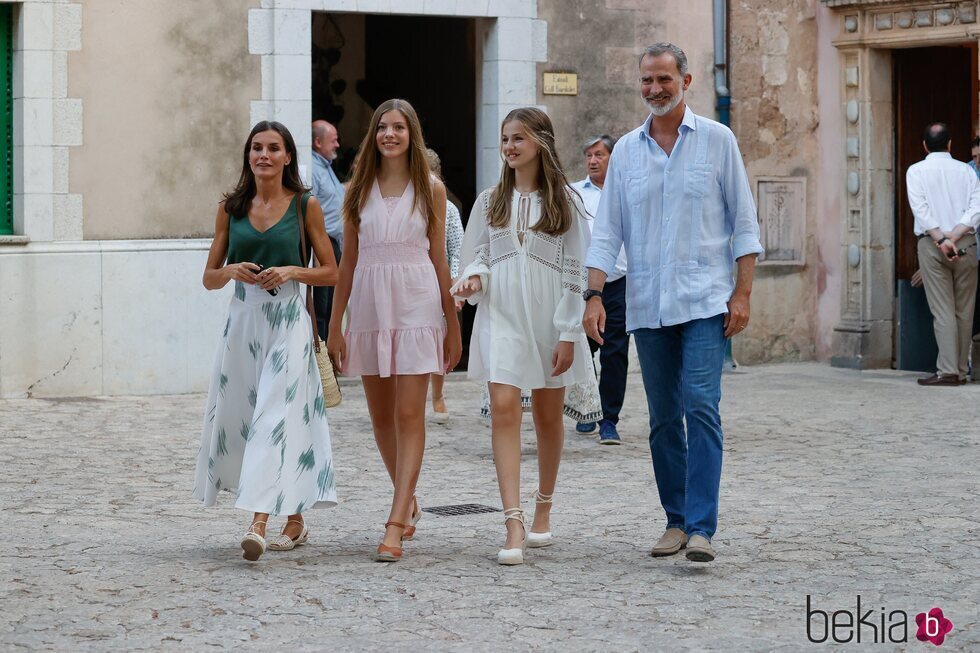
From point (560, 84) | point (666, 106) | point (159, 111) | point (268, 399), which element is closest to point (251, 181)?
point (268, 399)

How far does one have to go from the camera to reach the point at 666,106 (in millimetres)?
6285

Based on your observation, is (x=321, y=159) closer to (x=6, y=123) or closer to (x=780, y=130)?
(x=6, y=123)

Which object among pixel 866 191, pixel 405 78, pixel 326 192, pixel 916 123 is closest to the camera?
pixel 326 192

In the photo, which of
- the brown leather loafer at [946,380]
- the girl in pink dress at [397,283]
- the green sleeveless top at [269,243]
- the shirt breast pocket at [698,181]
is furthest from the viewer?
the brown leather loafer at [946,380]

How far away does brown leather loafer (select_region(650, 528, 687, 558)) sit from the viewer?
6340 millimetres

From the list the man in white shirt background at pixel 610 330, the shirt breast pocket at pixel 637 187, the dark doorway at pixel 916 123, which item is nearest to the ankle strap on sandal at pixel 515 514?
the shirt breast pocket at pixel 637 187

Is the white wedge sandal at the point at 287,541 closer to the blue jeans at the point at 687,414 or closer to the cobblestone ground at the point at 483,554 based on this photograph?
the cobblestone ground at the point at 483,554

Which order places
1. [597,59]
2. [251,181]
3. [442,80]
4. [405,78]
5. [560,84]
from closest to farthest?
[251,181]
[560,84]
[597,59]
[442,80]
[405,78]

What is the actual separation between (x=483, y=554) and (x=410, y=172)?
1522mm

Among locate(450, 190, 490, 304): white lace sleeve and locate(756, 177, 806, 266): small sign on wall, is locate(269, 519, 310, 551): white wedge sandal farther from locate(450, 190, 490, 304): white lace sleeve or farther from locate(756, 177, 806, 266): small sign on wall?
locate(756, 177, 806, 266): small sign on wall

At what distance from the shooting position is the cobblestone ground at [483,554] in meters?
5.22

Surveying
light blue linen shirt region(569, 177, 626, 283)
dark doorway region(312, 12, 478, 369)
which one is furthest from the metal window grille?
dark doorway region(312, 12, 478, 369)

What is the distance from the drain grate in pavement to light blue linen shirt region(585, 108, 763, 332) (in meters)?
1.51

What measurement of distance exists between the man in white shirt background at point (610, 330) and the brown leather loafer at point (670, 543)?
3.30 meters
